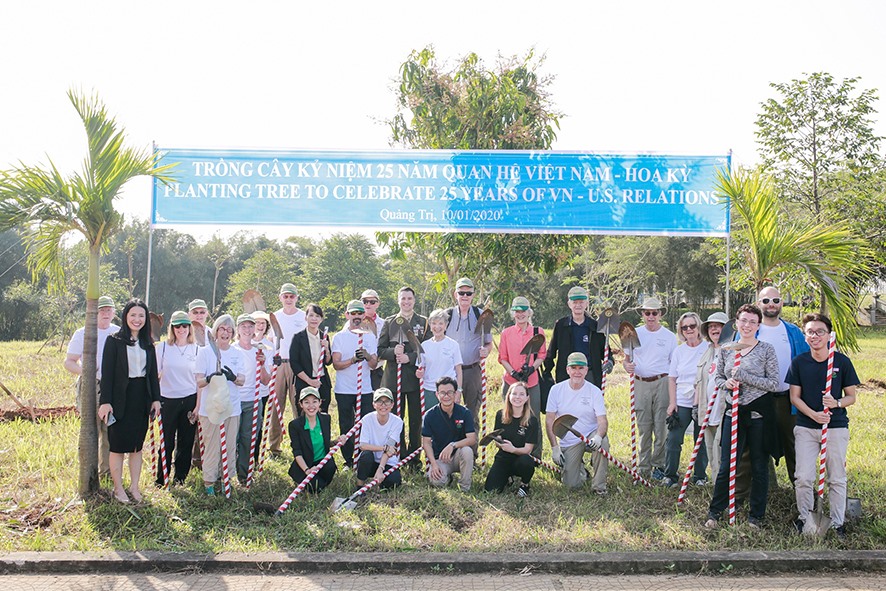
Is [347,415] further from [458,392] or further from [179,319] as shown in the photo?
[179,319]

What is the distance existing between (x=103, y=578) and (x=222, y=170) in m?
5.38

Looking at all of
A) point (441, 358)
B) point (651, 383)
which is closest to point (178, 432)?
point (441, 358)

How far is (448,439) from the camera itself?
7078 millimetres

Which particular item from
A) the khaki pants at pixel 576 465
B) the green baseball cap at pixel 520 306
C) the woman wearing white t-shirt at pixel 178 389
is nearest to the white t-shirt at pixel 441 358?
the green baseball cap at pixel 520 306

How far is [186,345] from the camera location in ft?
23.0

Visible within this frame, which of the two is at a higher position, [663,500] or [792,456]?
[792,456]

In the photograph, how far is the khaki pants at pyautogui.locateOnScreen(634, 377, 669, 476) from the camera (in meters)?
7.59

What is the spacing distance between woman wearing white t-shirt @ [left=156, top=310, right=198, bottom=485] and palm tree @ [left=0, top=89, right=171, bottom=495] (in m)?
0.71

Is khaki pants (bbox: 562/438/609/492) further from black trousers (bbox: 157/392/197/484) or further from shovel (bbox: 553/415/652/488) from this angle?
black trousers (bbox: 157/392/197/484)

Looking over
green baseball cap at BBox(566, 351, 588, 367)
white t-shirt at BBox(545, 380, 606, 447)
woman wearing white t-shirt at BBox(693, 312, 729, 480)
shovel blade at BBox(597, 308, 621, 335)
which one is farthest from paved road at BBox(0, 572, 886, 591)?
shovel blade at BBox(597, 308, 621, 335)

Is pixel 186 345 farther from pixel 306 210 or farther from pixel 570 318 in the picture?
pixel 570 318

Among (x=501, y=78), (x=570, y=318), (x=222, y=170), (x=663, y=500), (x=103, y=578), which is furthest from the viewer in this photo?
(x=501, y=78)

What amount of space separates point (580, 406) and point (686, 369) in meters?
1.17

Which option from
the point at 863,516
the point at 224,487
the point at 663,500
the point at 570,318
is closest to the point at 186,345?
the point at 224,487
